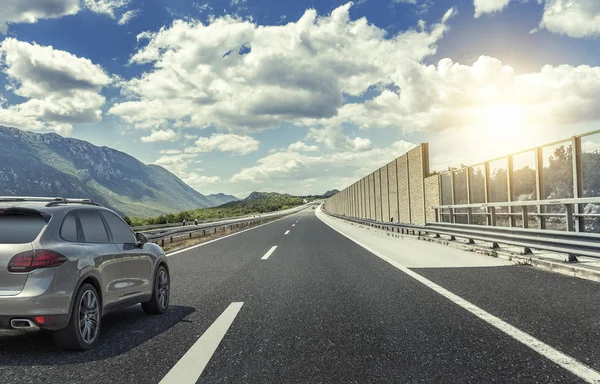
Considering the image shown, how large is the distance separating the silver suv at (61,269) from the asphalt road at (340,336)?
336mm

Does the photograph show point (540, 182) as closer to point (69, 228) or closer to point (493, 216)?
point (493, 216)

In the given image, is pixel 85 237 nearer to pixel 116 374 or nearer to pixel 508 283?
pixel 116 374

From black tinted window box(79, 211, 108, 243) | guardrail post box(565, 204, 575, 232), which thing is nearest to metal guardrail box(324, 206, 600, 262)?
guardrail post box(565, 204, 575, 232)

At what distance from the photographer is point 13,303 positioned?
153 inches

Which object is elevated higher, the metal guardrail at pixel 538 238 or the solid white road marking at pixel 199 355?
the metal guardrail at pixel 538 238

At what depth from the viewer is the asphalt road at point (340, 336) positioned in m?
3.51

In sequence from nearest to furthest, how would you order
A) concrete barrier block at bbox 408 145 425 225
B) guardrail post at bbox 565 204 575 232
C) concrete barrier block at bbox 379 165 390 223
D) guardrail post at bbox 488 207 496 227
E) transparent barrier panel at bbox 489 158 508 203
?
guardrail post at bbox 565 204 575 232 < transparent barrier panel at bbox 489 158 508 203 < guardrail post at bbox 488 207 496 227 < concrete barrier block at bbox 408 145 425 225 < concrete barrier block at bbox 379 165 390 223

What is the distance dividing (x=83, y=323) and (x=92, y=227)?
1.18 metres

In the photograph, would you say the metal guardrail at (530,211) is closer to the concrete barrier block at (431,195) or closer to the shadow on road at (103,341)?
the concrete barrier block at (431,195)

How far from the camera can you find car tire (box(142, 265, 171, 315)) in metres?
5.83

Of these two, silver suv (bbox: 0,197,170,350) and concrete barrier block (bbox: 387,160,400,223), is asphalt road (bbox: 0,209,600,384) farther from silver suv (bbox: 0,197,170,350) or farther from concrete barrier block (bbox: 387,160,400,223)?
concrete barrier block (bbox: 387,160,400,223)

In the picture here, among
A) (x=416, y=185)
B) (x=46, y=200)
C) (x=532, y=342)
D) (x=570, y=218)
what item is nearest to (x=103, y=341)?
(x=46, y=200)

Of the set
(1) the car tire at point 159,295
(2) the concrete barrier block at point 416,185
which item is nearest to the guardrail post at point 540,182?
(1) the car tire at point 159,295

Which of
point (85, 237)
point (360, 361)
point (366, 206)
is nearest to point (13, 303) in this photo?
point (85, 237)
